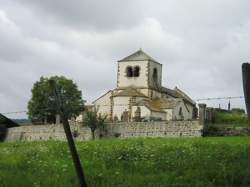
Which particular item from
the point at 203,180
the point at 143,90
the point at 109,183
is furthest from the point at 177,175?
the point at 143,90

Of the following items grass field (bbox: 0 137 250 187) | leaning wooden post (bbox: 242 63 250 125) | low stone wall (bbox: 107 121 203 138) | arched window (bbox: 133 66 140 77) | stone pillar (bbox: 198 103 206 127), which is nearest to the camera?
leaning wooden post (bbox: 242 63 250 125)

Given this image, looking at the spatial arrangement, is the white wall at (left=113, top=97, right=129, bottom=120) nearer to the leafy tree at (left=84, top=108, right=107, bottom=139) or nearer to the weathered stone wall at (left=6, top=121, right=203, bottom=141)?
the weathered stone wall at (left=6, top=121, right=203, bottom=141)

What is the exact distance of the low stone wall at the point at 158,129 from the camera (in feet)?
159

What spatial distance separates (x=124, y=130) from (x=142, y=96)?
32811 millimetres

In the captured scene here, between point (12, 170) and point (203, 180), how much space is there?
5156 mm

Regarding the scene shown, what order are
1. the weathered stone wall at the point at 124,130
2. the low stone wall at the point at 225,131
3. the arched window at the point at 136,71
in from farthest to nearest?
the arched window at the point at 136,71, the weathered stone wall at the point at 124,130, the low stone wall at the point at 225,131

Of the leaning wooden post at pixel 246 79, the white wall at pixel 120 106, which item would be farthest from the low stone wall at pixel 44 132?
the leaning wooden post at pixel 246 79

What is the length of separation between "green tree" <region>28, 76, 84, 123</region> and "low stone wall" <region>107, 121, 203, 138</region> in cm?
2865

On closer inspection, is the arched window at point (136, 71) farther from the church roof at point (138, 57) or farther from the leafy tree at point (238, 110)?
the leafy tree at point (238, 110)

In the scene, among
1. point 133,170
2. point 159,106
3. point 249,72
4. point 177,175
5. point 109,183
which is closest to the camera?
point 249,72

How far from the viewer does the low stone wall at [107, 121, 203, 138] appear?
4842cm

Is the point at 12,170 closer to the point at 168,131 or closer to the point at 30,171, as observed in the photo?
the point at 30,171

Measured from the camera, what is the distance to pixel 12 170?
15203 millimetres

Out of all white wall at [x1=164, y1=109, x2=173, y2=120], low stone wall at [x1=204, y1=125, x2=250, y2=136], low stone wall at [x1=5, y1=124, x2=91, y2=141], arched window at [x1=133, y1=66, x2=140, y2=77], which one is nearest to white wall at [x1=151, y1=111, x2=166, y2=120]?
white wall at [x1=164, y1=109, x2=173, y2=120]
